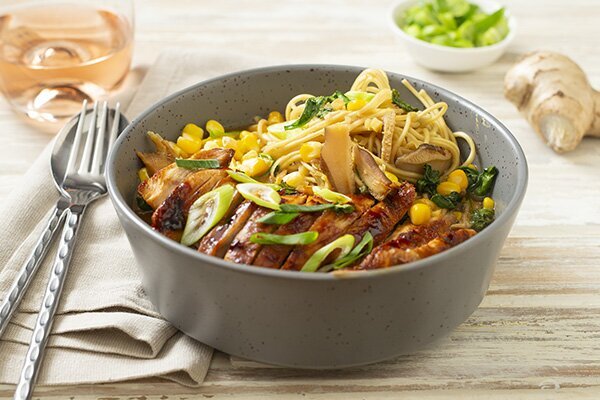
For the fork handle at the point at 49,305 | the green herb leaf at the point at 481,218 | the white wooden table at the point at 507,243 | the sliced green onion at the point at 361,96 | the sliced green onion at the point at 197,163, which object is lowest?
the white wooden table at the point at 507,243

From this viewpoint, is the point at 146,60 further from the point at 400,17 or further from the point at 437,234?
the point at 437,234

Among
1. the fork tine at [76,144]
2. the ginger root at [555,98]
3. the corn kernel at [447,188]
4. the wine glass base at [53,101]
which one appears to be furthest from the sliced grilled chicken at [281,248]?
the wine glass base at [53,101]

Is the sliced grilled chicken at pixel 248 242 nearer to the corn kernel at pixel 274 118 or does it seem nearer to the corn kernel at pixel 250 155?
the corn kernel at pixel 250 155

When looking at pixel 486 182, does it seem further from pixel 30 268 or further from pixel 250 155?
pixel 30 268

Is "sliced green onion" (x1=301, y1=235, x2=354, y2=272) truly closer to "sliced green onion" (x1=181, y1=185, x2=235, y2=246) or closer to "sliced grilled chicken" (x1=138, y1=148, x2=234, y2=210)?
"sliced green onion" (x1=181, y1=185, x2=235, y2=246)

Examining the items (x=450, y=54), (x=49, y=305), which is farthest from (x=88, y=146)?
(x=450, y=54)

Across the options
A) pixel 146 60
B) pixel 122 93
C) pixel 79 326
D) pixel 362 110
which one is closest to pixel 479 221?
pixel 362 110
